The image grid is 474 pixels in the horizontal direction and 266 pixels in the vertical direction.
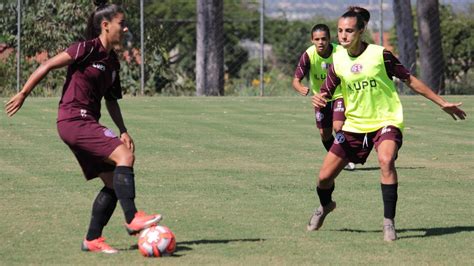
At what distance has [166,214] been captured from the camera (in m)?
10.8

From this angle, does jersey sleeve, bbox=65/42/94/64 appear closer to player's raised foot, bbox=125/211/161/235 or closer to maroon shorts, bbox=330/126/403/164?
player's raised foot, bbox=125/211/161/235

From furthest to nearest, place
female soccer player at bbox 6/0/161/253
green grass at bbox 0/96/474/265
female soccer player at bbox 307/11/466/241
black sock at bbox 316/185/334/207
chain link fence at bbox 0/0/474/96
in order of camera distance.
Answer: chain link fence at bbox 0/0/474/96
black sock at bbox 316/185/334/207
female soccer player at bbox 307/11/466/241
green grass at bbox 0/96/474/265
female soccer player at bbox 6/0/161/253

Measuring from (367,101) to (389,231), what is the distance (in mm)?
1043

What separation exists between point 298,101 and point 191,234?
1751 centimetres

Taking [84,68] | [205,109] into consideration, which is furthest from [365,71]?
[205,109]

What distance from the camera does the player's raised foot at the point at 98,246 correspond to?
871cm

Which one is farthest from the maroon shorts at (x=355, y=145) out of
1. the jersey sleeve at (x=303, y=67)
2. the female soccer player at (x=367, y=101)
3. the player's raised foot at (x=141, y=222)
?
the jersey sleeve at (x=303, y=67)

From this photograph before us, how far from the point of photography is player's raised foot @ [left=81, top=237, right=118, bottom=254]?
28.6 feet

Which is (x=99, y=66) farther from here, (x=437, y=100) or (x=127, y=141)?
(x=437, y=100)

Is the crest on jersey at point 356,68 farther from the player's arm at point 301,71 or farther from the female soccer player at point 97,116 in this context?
the player's arm at point 301,71

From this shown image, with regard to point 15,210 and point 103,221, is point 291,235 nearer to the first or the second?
point 103,221

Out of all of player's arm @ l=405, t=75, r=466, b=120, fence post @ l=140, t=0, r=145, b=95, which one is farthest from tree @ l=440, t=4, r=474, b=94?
player's arm @ l=405, t=75, r=466, b=120

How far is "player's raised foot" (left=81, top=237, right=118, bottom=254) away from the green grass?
0.09 meters

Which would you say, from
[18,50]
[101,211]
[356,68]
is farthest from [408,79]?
[18,50]
